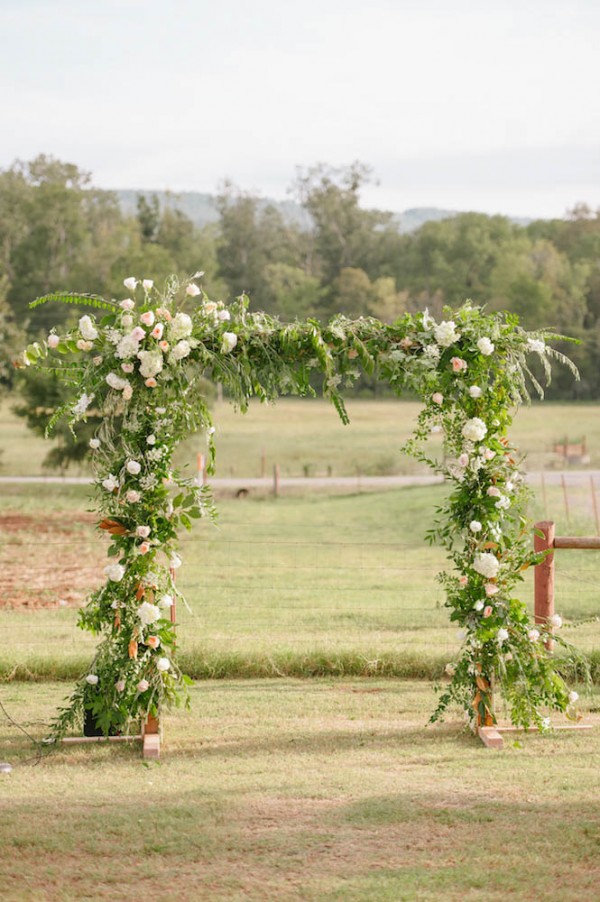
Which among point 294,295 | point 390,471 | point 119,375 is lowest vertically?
point 390,471

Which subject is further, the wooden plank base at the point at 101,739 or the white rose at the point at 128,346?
the wooden plank base at the point at 101,739

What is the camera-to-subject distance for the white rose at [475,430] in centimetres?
758

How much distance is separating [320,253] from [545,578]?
232 ft

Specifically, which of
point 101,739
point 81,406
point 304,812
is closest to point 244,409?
point 81,406

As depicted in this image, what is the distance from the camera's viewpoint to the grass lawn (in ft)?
17.1

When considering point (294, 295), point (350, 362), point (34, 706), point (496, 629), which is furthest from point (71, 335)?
point (294, 295)

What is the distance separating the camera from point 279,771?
6.89 m

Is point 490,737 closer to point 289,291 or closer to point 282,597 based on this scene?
point 282,597

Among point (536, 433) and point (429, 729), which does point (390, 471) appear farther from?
point (429, 729)

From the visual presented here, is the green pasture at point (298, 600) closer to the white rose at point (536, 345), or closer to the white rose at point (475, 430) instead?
the white rose at point (475, 430)

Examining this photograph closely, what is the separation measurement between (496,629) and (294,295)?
64.2 m

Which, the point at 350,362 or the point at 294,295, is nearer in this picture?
the point at 350,362

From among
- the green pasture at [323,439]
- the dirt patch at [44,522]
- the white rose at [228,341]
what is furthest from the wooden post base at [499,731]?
the green pasture at [323,439]

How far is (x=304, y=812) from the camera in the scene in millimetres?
6129
